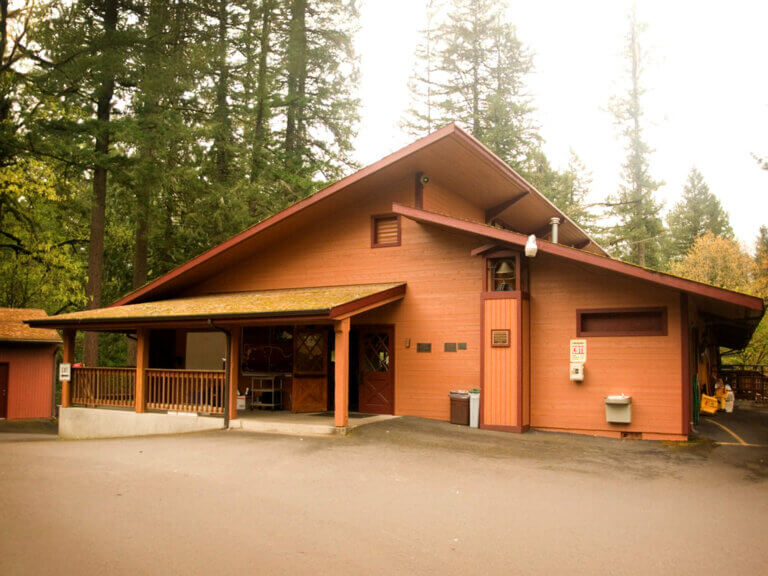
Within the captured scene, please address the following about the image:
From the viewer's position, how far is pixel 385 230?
15.1 metres

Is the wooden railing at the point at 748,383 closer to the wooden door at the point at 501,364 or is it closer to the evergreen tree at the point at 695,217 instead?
the wooden door at the point at 501,364

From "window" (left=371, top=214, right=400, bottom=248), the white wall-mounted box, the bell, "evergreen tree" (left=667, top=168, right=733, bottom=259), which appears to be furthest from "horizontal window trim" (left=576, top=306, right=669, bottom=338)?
"evergreen tree" (left=667, top=168, right=733, bottom=259)

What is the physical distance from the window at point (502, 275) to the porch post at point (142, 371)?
27.4ft

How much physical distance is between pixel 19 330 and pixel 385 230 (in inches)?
581

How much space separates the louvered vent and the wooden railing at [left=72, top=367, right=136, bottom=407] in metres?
7.17

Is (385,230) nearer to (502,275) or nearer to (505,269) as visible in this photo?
(502,275)

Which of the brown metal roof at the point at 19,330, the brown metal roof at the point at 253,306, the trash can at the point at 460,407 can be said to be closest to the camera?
the brown metal roof at the point at 253,306

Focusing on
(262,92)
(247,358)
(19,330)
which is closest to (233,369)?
(247,358)

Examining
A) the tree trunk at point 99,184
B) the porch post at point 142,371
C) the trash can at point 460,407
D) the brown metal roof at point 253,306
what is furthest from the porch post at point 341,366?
the tree trunk at point 99,184

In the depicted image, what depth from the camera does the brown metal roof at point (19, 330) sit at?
21.2 meters

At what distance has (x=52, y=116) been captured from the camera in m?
20.2

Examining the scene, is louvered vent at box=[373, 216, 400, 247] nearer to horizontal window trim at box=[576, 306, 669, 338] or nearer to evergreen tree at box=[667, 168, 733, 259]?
horizontal window trim at box=[576, 306, 669, 338]

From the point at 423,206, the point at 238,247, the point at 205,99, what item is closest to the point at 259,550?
the point at 423,206

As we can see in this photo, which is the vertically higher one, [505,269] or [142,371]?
[505,269]
